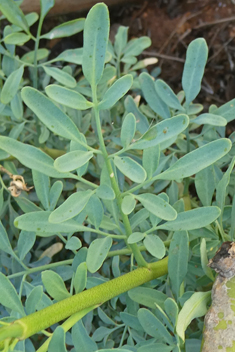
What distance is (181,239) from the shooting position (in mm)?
602

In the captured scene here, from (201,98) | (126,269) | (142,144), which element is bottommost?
(126,269)

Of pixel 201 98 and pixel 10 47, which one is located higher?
pixel 10 47

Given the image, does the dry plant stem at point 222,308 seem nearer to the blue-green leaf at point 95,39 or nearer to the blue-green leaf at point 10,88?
the blue-green leaf at point 95,39

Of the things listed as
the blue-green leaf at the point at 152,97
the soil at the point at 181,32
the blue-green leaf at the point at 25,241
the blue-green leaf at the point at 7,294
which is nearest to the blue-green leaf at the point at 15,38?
the blue-green leaf at the point at 152,97

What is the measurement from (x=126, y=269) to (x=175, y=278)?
0.32 m

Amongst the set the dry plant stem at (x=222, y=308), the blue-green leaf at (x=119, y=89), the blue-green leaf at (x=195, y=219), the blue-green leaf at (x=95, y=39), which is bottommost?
the dry plant stem at (x=222, y=308)

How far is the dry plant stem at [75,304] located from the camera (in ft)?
1.57

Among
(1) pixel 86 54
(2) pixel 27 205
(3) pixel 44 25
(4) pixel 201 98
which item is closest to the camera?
(1) pixel 86 54

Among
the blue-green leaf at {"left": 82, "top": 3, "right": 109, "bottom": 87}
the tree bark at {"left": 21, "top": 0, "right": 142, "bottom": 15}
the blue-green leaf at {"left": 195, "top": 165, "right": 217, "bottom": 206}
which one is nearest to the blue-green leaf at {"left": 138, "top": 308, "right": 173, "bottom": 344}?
the blue-green leaf at {"left": 195, "top": 165, "right": 217, "bottom": 206}

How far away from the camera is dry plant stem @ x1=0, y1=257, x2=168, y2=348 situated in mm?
479

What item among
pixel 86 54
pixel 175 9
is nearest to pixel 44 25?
pixel 175 9

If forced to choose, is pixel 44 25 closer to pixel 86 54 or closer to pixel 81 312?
pixel 86 54

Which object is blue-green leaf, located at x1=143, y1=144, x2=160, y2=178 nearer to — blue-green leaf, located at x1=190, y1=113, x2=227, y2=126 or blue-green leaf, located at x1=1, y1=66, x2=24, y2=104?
blue-green leaf, located at x1=190, y1=113, x2=227, y2=126

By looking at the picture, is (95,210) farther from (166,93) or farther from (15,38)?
(15,38)
